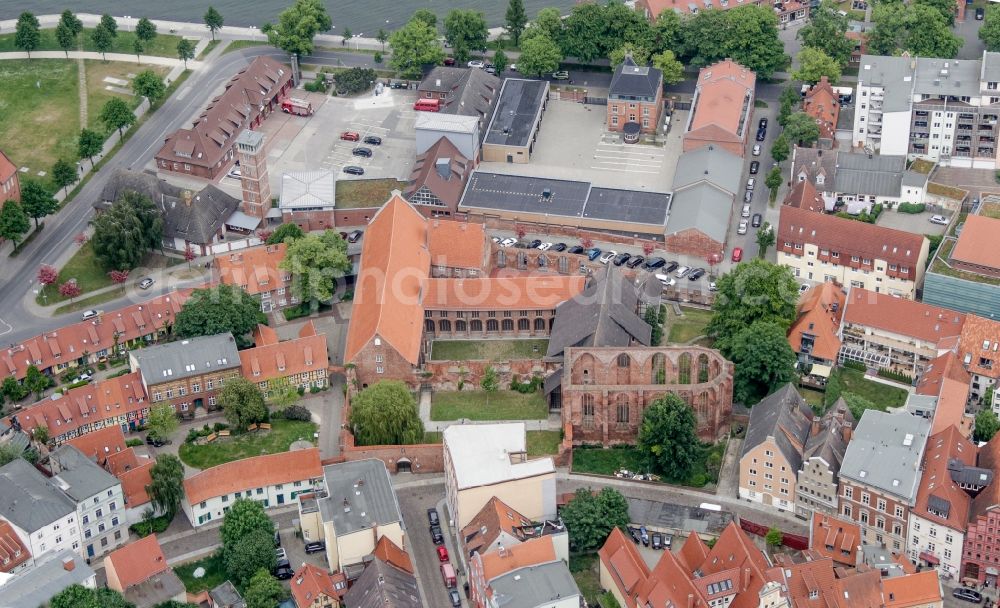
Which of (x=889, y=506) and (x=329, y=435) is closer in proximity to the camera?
(x=889, y=506)

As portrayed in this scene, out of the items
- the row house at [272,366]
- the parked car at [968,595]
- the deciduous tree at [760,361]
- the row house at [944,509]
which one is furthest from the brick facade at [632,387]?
the parked car at [968,595]

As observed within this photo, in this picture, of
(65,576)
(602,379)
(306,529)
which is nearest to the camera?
(65,576)

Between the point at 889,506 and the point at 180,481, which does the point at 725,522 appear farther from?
the point at 180,481

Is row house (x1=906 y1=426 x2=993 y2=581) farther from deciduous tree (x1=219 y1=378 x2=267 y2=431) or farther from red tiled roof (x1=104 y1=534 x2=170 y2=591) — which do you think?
red tiled roof (x1=104 y1=534 x2=170 y2=591)

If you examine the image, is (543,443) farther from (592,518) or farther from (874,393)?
(874,393)

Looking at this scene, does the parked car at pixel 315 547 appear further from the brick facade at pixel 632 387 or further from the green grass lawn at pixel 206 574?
the brick facade at pixel 632 387

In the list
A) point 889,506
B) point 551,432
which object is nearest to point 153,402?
point 551,432
